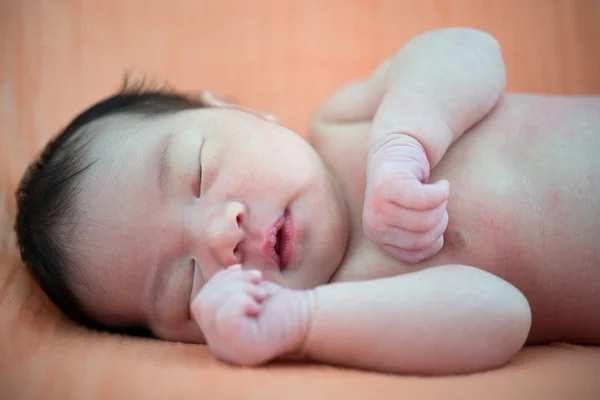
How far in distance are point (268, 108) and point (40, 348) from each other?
868mm

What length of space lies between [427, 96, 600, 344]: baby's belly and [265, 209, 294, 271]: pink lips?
0.21m

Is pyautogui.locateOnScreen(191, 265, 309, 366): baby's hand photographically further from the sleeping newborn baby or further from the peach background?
the peach background

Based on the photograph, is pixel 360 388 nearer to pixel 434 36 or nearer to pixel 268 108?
pixel 434 36

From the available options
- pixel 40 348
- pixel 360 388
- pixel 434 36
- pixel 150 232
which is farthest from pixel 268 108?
pixel 360 388

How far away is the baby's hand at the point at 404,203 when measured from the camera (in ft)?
2.61

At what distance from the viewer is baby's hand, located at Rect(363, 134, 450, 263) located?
0.80 meters

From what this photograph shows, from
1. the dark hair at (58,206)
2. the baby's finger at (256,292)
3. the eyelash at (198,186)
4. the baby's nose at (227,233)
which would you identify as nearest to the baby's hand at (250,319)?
the baby's finger at (256,292)

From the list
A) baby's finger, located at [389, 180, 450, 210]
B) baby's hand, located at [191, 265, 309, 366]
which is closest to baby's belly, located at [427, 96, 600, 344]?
baby's finger, located at [389, 180, 450, 210]

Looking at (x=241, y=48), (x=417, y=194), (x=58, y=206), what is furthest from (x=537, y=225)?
(x=241, y=48)

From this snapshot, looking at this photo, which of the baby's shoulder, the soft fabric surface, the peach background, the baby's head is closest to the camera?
the soft fabric surface

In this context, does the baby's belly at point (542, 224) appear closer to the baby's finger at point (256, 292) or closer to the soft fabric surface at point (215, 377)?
the soft fabric surface at point (215, 377)

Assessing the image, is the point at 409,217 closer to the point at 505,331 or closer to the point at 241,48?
the point at 505,331

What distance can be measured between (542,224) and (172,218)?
55cm

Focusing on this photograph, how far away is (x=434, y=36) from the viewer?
3.52ft
